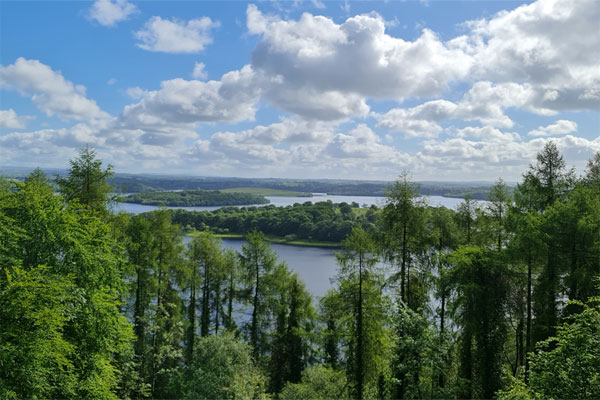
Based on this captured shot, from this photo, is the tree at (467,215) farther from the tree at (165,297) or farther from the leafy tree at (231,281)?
the tree at (165,297)

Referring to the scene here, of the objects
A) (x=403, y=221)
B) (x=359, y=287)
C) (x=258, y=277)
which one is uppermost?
(x=403, y=221)

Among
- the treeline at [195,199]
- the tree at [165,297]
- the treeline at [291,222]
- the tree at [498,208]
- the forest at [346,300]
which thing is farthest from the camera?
the treeline at [195,199]

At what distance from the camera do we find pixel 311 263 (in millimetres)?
60344

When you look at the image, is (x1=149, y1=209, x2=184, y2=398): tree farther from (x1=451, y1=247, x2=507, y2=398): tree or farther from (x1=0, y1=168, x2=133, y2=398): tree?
(x1=451, y1=247, x2=507, y2=398): tree

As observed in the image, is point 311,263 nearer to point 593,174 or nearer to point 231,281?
point 231,281

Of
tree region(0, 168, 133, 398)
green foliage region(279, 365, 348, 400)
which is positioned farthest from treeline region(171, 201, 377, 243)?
tree region(0, 168, 133, 398)

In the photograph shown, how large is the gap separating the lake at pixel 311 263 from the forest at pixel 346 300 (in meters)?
14.7

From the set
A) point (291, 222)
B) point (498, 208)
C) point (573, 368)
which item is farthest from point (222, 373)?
point (291, 222)

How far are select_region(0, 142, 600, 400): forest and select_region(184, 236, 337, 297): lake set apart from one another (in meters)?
14.7

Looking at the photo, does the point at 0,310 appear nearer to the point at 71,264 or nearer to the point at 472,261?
the point at 71,264

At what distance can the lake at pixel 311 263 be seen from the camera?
46.4m

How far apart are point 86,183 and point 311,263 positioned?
4530 centimetres

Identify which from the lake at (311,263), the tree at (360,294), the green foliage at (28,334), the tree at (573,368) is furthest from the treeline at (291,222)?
the green foliage at (28,334)

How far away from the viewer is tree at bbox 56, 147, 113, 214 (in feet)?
57.6
